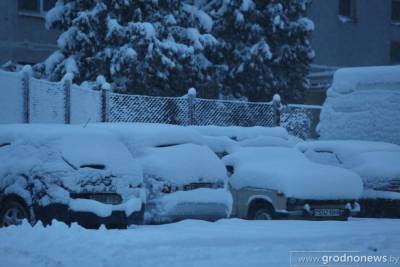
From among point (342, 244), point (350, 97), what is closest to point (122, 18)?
point (350, 97)

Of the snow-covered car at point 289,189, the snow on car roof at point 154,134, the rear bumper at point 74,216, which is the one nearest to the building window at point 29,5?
the snow on car roof at point 154,134

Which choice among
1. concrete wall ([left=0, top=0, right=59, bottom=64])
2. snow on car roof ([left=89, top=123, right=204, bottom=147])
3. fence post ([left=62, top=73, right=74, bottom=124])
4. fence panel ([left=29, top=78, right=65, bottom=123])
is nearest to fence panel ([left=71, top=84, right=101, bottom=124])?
fence post ([left=62, top=73, right=74, bottom=124])

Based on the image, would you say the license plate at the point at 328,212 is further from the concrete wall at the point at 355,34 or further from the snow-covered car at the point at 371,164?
the concrete wall at the point at 355,34

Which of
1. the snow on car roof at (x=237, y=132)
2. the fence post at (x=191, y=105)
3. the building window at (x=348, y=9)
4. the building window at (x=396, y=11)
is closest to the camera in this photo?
the snow on car roof at (x=237, y=132)

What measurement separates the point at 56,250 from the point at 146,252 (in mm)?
952

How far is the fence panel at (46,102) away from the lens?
1591 centimetres

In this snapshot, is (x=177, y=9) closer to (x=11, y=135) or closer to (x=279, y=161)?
(x=279, y=161)

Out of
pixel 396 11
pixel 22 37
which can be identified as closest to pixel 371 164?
pixel 22 37

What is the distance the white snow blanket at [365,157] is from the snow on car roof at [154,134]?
3392 mm

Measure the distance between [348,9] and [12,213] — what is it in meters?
24.8

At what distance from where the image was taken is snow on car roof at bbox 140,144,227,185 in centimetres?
1141

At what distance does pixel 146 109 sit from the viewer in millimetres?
17359

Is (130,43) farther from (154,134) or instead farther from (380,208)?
(380,208)

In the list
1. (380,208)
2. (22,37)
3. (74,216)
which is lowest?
(380,208)
